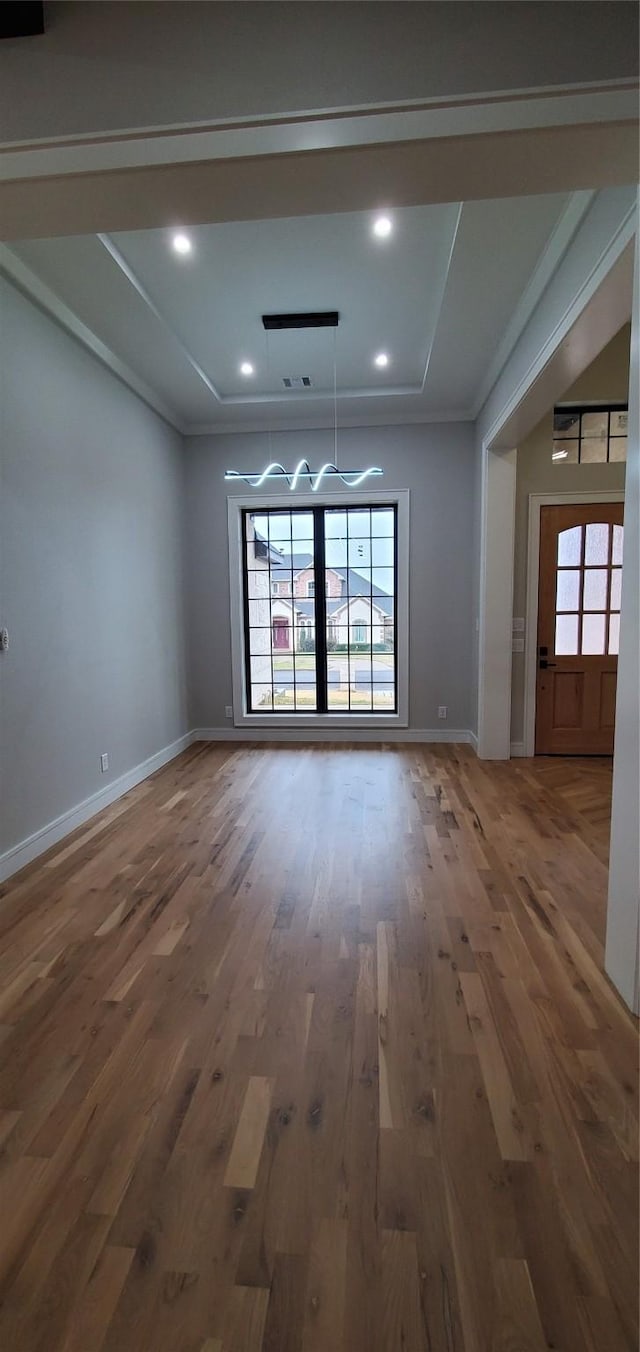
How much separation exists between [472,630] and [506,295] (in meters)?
2.78

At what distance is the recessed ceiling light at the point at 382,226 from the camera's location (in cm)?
252

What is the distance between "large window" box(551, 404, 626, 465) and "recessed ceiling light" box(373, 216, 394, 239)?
2.69 m

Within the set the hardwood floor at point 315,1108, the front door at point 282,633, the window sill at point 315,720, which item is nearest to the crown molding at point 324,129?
the hardwood floor at point 315,1108

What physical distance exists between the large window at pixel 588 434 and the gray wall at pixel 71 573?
353cm

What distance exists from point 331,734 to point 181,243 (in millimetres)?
4093

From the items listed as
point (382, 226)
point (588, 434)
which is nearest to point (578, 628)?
point (588, 434)

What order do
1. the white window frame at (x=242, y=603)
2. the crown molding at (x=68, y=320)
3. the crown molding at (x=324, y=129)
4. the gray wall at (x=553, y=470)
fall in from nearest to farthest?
1. the crown molding at (x=324, y=129)
2. the crown molding at (x=68, y=320)
3. the gray wall at (x=553, y=470)
4. the white window frame at (x=242, y=603)

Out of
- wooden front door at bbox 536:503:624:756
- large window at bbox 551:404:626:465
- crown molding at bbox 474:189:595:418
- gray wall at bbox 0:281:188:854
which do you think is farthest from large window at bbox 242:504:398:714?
crown molding at bbox 474:189:595:418

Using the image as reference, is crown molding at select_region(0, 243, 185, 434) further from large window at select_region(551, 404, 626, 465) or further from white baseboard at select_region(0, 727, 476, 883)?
large window at select_region(551, 404, 626, 465)

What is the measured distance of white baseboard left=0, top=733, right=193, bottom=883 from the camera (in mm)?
2850

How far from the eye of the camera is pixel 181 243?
2654mm

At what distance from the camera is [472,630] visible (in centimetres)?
523

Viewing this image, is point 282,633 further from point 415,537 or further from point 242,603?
point 415,537

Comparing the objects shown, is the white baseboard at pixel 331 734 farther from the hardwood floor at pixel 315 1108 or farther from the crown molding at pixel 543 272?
the crown molding at pixel 543 272
